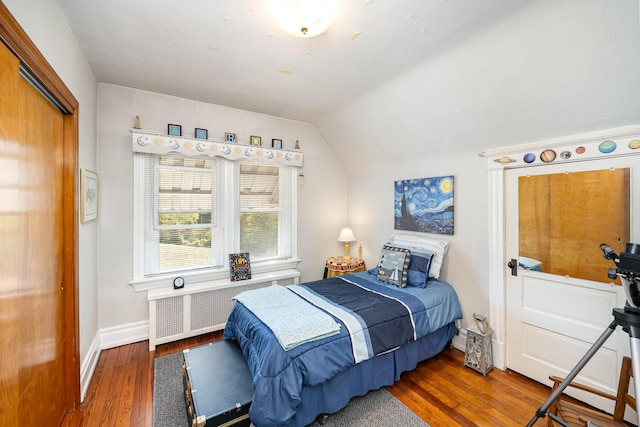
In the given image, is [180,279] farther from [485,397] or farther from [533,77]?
[533,77]

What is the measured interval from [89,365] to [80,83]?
2.27 meters

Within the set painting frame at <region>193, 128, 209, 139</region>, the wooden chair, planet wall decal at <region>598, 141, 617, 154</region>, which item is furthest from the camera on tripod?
painting frame at <region>193, 128, 209, 139</region>

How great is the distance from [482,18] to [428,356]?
2.59 metres

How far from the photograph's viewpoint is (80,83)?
6.79ft

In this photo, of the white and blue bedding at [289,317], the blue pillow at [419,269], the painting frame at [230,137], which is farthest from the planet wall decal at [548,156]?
the painting frame at [230,137]

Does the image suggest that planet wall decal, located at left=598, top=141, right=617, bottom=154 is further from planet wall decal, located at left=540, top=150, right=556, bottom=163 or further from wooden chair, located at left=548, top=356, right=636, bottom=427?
wooden chair, located at left=548, top=356, right=636, bottom=427

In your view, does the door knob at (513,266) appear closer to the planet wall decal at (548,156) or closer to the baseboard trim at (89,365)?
the planet wall decal at (548,156)

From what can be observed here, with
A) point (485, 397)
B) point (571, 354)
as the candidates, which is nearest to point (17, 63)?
point (485, 397)

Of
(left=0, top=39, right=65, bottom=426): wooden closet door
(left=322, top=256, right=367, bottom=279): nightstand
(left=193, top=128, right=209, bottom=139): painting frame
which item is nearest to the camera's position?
(left=0, top=39, right=65, bottom=426): wooden closet door

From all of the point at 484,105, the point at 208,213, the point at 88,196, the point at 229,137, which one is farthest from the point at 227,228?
the point at 484,105

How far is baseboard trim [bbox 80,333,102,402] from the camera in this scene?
6.69ft

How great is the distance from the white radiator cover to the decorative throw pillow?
1.45 meters

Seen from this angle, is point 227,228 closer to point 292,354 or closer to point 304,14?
point 292,354

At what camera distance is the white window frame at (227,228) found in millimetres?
2809
